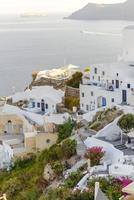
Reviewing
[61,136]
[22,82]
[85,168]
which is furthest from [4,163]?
[22,82]

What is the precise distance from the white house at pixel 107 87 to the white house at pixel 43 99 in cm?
151

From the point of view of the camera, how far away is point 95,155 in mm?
19078

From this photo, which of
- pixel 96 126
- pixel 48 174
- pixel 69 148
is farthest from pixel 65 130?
pixel 48 174

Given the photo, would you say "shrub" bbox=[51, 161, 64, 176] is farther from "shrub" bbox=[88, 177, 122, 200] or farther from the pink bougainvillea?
the pink bougainvillea

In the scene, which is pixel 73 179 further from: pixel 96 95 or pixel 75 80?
pixel 75 80

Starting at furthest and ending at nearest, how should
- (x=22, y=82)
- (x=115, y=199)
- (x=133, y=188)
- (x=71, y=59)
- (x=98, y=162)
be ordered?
1. (x=71, y=59)
2. (x=22, y=82)
3. (x=98, y=162)
4. (x=115, y=199)
5. (x=133, y=188)

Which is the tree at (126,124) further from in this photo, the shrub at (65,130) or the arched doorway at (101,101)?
the arched doorway at (101,101)

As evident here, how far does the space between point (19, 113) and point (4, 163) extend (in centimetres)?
402

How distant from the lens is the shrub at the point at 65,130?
25.2 metres

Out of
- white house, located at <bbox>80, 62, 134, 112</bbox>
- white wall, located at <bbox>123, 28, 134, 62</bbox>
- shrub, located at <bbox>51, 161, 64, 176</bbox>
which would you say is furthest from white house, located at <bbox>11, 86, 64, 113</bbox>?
shrub, located at <bbox>51, 161, 64, 176</bbox>

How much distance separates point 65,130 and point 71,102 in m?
3.82

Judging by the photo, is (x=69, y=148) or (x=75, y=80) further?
(x=75, y=80)

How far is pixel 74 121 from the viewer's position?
2641 cm

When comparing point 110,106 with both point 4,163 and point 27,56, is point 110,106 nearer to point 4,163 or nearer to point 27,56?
point 4,163
